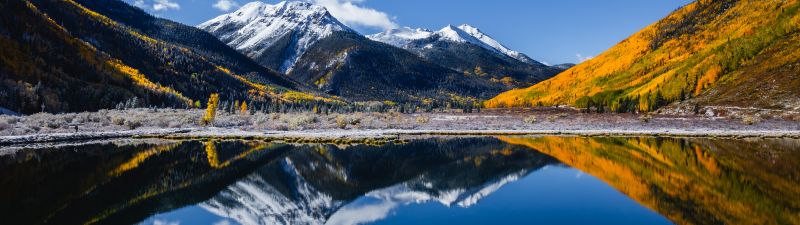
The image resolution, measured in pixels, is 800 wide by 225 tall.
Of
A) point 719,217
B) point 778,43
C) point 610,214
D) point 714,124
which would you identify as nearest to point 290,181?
point 610,214

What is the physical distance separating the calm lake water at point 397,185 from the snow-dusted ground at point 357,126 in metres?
15.7

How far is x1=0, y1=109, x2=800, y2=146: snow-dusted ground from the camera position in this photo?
64125 millimetres

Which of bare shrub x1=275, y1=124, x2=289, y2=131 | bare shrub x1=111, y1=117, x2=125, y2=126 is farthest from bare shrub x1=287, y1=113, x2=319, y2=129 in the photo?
bare shrub x1=111, y1=117, x2=125, y2=126

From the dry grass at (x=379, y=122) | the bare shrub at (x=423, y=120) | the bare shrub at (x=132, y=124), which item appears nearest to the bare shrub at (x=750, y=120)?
the dry grass at (x=379, y=122)

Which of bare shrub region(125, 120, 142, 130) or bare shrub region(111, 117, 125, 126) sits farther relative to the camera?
bare shrub region(111, 117, 125, 126)

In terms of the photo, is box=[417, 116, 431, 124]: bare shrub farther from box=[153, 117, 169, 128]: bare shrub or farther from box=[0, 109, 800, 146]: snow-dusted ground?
box=[153, 117, 169, 128]: bare shrub

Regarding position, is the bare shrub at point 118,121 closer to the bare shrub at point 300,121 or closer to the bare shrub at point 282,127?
the bare shrub at point 282,127

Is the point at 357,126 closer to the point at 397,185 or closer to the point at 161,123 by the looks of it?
the point at 161,123

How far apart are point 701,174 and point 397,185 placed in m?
18.1

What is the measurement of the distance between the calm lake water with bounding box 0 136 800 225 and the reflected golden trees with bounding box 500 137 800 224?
103 mm

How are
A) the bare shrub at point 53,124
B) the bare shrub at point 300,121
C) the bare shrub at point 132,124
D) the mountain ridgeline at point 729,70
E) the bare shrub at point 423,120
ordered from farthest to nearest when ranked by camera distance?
the mountain ridgeline at point 729,70
the bare shrub at point 423,120
the bare shrub at point 300,121
the bare shrub at point 132,124
the bare shrub at point 53,124

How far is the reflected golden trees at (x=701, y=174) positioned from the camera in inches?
873

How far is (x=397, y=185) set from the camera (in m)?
31.4

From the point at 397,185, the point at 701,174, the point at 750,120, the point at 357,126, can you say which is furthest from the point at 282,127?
the point at 750,120
